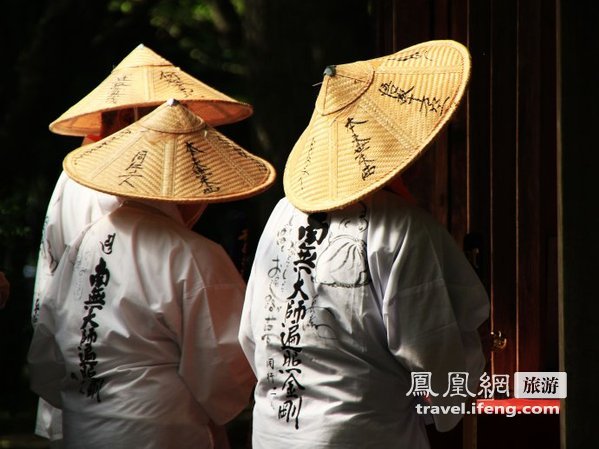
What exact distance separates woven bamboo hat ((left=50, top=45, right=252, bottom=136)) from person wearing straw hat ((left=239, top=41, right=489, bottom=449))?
4.69 ft

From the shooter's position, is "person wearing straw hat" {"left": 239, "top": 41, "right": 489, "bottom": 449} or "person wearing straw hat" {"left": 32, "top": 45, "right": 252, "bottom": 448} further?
"person wearing straw hat" {"left": 32, "top": 45, "right": 252, "bottom": 448}

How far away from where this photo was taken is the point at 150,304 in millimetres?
4207

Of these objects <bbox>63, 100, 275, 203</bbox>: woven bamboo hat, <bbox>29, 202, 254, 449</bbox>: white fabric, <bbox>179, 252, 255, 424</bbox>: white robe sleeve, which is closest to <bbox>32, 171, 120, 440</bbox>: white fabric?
A: <bbox>63, 100, 275, 203</bbox>: woven bamboo hat

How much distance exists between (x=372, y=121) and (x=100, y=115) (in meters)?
1.95

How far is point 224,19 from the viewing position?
37.7 feet

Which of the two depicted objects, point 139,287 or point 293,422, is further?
point 139,287

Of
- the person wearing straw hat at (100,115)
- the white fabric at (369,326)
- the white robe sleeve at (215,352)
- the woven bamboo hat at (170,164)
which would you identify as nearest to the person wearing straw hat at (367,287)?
the white fabric at (369,326)

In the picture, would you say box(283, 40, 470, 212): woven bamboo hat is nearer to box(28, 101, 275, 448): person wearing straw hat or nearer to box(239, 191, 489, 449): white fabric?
box(239, 191, 489, 449): white fabric

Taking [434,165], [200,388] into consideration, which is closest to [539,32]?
[434,165]

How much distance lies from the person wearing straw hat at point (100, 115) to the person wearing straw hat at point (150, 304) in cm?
36

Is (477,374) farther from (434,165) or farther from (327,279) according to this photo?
→ (434,165)

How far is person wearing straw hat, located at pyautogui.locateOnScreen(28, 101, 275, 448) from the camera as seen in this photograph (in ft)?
13.8

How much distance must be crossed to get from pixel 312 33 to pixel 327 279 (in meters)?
3.80

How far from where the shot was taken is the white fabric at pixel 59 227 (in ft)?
16.1
